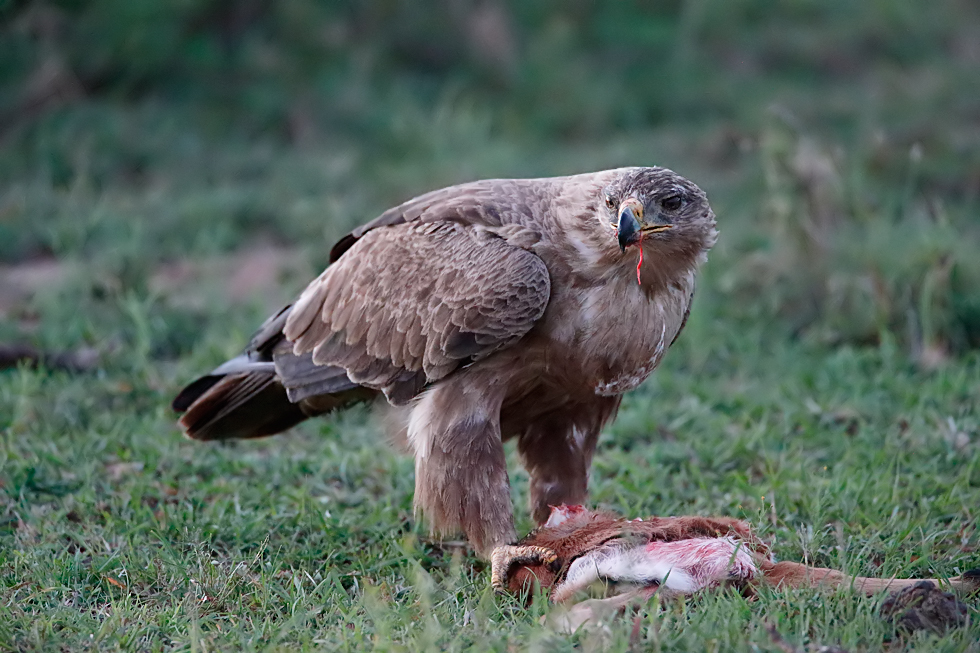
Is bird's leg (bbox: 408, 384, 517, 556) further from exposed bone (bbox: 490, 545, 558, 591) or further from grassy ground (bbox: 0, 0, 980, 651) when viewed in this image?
grassy ground (bbox: 0, 0, 980, 651)

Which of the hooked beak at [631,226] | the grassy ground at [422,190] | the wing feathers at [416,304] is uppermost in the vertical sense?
the hooked beak at [631,226]

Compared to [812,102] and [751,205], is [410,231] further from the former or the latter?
[812,102]

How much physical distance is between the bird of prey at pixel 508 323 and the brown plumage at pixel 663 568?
0.78ft

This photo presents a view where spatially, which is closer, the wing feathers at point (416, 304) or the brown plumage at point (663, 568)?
the brown plumage at point (663, 568)

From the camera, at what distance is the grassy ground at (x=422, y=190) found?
404 centimetres

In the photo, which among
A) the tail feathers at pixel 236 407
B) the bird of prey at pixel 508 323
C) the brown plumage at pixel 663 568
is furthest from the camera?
the tail feathers at pixel 236 407

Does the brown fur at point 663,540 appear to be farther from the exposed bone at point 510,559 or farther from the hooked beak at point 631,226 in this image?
the hooked beak at point 631,226

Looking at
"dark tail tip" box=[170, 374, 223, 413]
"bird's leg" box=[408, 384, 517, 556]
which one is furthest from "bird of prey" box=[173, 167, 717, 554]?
"dark tail tip" box=[170, 374, 223, 413]

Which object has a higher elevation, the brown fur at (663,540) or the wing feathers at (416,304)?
the wing feathers at (416,304)

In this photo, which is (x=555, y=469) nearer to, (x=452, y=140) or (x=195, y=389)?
(x=195, y=389)

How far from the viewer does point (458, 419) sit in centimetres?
432

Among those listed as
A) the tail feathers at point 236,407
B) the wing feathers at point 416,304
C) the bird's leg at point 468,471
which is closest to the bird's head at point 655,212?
the wing feathers at point 416,304

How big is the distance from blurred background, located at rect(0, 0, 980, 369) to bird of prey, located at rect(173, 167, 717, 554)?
2247 millimetres

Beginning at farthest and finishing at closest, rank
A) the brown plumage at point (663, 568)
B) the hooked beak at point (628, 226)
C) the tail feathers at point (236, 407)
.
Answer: the tail feathers at point (236, 407) < the hooked beak at point (628, 226) < the brown plumage at point (663, 568)
